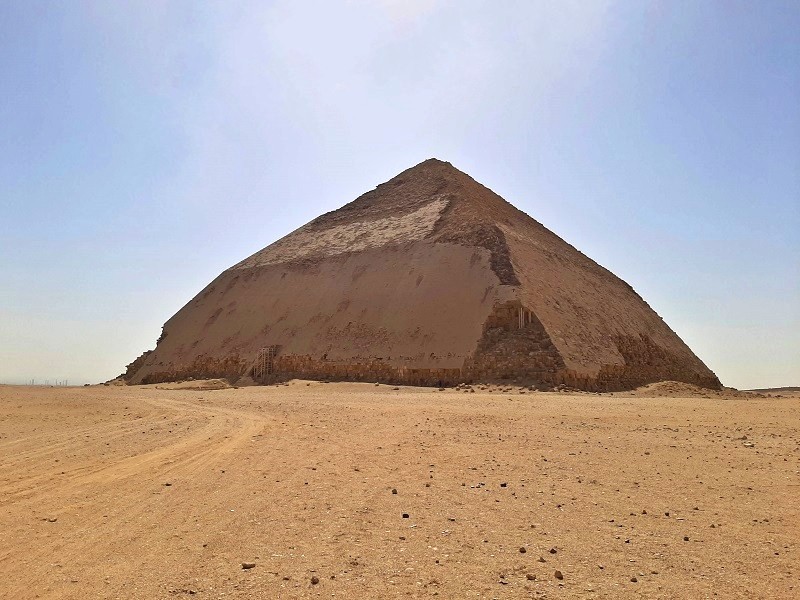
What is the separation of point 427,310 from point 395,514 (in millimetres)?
21495

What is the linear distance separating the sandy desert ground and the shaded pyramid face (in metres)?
14.4

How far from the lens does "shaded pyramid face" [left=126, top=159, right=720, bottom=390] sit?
2331 cm

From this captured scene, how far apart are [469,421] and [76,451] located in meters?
6.02

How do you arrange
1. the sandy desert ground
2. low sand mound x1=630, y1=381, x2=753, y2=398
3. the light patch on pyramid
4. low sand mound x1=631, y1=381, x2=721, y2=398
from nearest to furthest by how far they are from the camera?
the sandy desert ground → low sand mound x1=630, y1=381, x2=753, y2=398 → low sand mound x1=631, y1=381, x2=721, y2=398 → the light patch on pyramid

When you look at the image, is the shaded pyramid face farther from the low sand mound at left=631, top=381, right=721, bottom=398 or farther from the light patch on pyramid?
the low sand mound at left=631, top=381, right=721, bottom=398

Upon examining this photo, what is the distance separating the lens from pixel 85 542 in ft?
12.3

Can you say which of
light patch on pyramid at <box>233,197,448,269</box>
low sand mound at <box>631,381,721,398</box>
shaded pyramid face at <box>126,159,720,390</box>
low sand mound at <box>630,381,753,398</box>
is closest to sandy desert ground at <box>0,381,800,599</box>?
low sand mound at <box>630,381,753,398</box>

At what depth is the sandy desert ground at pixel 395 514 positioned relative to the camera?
10.7 ft

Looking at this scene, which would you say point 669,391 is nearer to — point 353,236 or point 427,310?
point 427,310

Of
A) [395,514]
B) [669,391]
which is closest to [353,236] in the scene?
[669,391]

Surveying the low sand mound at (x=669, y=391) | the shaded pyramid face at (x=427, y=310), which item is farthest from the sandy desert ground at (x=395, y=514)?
the shaded pyramid face at (x=427, y=310)

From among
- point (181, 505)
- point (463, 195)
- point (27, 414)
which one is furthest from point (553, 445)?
point (463, 195)

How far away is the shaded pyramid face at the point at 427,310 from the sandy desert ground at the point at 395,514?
14351mm

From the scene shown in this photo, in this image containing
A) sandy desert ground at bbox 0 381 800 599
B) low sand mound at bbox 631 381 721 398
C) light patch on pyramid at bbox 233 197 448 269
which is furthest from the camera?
light patch on pyramid at bbox 233 197 448 269
